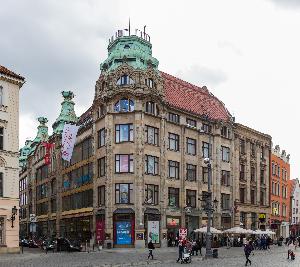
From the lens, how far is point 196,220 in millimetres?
66812

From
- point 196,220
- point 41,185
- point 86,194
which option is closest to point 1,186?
point 86,194

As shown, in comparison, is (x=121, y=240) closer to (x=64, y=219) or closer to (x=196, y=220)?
(x=196, y=220)

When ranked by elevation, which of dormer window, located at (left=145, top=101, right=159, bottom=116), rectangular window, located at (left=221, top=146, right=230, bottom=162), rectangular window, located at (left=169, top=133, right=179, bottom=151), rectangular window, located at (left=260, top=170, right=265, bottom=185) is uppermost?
dormer window, located at (left=145, top=101, right=159, bottom=116)

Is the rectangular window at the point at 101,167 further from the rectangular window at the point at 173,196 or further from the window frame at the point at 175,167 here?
the rectangular window at the point at 173,196

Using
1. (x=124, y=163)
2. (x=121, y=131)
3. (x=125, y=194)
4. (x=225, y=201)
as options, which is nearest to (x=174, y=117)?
(x=121, y=131)

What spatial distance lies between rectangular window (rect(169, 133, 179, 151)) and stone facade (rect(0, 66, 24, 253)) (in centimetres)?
2313

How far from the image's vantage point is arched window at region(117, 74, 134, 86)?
5994 cm

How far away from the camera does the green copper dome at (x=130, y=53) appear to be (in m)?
60.8

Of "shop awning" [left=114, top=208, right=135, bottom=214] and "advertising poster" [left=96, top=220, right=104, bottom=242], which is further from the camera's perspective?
"advertising poster" [left=96, top=220, right=104, bottom=242]

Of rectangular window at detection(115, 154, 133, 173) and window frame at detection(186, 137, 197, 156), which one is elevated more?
window frame at detection(186, 137, 197, 156)

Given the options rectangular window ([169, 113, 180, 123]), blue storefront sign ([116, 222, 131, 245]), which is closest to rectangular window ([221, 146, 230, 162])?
rectangular window ([169, 113, 180, 123])

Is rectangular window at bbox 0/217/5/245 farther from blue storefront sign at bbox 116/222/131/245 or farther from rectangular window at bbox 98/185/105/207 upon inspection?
rectangular window at bbox 98/185/105/207

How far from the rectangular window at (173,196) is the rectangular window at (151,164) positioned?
3.50 metres

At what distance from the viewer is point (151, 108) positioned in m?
61.4
